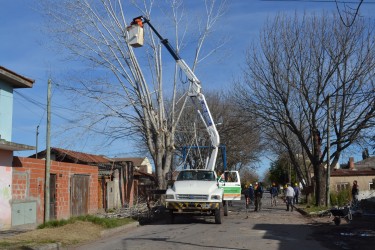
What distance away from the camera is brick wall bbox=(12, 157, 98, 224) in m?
18.3

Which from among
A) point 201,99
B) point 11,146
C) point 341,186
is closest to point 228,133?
Answer: point 201,99

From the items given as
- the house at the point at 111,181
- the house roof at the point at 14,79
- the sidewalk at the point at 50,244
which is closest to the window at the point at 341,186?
the house at the point at 111,181

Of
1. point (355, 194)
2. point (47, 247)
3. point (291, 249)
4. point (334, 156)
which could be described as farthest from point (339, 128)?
point (47, 247)

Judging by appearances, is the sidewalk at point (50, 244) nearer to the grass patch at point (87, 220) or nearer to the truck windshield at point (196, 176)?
the grass patch at point (87, 220)

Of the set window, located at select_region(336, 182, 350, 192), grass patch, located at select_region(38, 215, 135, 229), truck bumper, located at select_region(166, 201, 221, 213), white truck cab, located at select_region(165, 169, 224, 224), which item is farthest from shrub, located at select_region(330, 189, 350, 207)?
grass patch, located at select_region(38, 215, 135, 229)

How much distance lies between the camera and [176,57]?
24.0m

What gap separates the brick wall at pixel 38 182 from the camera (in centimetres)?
1833

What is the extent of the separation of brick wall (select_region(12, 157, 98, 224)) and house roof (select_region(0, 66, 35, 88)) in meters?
2.88

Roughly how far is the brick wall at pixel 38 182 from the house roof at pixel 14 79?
9.45 ft

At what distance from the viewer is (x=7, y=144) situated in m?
16.5

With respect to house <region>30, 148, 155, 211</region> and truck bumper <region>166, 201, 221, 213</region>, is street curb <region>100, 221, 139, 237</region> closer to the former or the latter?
truck bumper <region>166, 201, 221, 213</region>

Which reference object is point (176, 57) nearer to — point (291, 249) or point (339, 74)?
point (339, 74)

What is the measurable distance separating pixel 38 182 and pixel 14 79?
430 cm

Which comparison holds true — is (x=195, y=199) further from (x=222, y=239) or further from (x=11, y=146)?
(x=11, y=146)
